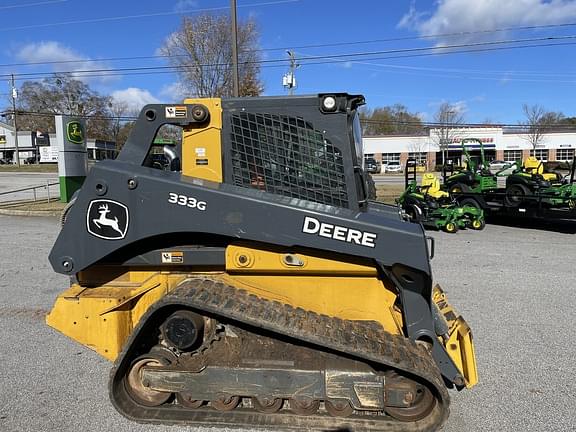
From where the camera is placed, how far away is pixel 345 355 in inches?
113

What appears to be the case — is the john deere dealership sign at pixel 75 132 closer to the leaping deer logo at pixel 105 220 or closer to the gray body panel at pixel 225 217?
the gray body panel at pixel 225 217

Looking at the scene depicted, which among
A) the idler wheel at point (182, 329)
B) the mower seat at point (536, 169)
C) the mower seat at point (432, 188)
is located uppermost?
the mower seat at point (536, 169)

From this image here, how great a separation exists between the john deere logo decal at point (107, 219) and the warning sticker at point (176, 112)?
0.66 m

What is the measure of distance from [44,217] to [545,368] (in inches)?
512

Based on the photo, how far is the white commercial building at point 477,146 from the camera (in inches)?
2197

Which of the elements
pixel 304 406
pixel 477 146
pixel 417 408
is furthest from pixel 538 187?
pixel 477 146

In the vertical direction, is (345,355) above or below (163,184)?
below

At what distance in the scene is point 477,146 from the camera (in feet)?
176

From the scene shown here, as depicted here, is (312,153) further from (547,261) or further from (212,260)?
(547,261)

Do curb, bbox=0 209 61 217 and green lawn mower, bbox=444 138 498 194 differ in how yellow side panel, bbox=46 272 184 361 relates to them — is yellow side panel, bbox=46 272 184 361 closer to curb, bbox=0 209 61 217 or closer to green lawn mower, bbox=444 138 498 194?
green lawn mower, bbox=444 138 498 194

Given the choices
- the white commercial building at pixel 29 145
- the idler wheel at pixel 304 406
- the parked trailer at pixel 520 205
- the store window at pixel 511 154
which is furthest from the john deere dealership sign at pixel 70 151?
the store window at pixel 511 154

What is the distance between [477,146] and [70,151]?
4850cm

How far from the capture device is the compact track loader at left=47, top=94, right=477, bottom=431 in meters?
2.79

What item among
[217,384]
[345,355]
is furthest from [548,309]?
[217,384]
